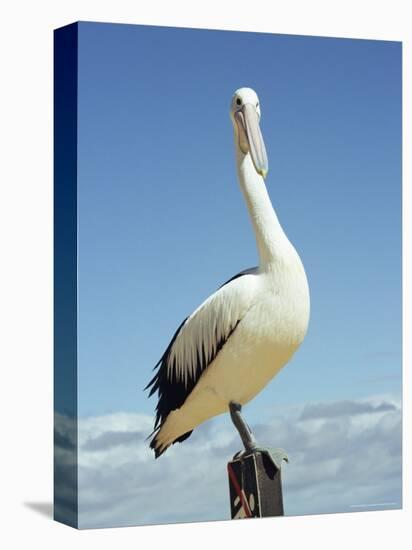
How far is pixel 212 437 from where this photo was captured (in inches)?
480

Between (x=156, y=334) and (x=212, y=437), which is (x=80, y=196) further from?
(x=212, y=437)

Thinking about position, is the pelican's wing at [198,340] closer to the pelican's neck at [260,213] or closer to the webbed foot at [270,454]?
the pelican's neck at [260,213]

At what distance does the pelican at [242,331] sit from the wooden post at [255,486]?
0.44ft

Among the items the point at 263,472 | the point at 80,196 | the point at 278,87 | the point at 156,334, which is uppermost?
the point at 278,87

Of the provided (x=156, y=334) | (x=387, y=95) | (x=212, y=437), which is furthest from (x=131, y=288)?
(x=387, y=95)

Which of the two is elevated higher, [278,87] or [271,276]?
[278,87]

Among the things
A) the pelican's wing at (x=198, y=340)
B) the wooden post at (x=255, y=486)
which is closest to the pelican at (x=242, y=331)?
the pelican's wing at (x=198, y=340)

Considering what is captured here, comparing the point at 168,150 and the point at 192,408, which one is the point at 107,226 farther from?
the point at 192,408

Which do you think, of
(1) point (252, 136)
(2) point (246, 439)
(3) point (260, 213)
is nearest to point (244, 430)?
(2) point (246, 439)

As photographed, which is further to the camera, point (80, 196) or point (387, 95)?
point (387, 95)

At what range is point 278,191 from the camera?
1243 centimetres

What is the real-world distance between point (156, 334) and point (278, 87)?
2.09 m

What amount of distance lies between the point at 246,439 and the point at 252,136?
220 centimetres

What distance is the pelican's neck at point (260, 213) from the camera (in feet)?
39.9
